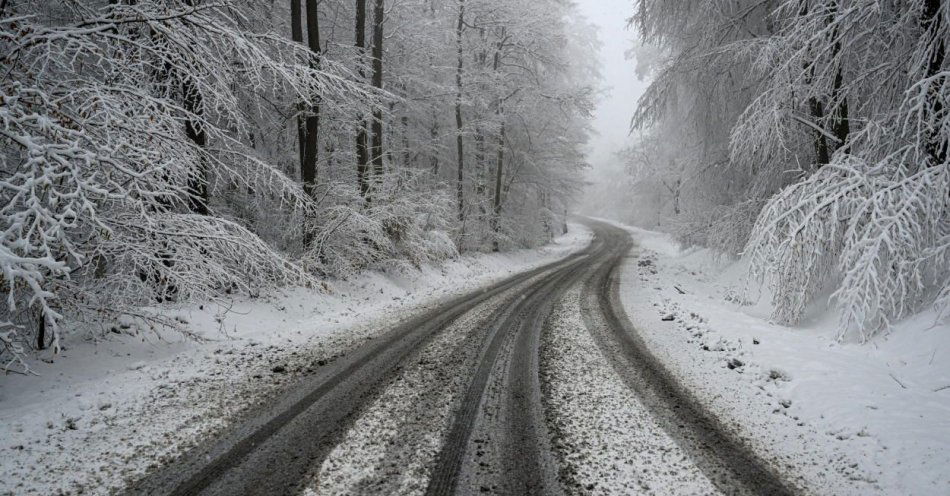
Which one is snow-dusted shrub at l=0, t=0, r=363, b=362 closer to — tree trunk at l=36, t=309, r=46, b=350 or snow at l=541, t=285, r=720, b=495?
tree trunk at l=36, t=309, r=46, b=350

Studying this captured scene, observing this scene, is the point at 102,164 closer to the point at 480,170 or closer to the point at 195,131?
the point at 195,131

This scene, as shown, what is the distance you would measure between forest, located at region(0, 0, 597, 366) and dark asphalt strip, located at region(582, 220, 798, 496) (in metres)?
4.70

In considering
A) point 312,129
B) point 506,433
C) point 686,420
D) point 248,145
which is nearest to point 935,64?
point 686,420

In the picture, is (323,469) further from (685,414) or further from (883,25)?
(883,25)

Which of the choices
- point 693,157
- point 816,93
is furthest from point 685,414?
point 693,157

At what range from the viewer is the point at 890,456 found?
125 inches

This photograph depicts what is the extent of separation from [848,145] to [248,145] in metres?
12.1

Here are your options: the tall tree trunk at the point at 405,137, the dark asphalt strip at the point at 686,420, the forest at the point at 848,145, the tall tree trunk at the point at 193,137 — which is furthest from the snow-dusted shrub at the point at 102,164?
the tall tree trunk at the point at 405,137

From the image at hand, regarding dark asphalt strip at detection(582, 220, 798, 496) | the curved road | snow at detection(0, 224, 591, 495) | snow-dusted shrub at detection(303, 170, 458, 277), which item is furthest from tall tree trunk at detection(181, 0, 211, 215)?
dark asphalt strip at detection(582, 220, 798, 496)

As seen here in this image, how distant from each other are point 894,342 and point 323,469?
669cm

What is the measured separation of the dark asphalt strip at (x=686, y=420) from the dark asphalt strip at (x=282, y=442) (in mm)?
2851

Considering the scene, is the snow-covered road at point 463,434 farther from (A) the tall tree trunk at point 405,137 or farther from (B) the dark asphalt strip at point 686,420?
(A) the tall tree trunk at point 405,137

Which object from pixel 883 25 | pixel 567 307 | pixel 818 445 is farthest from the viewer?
pixel 567 307

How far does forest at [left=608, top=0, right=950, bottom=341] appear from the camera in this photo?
5.19 metres
